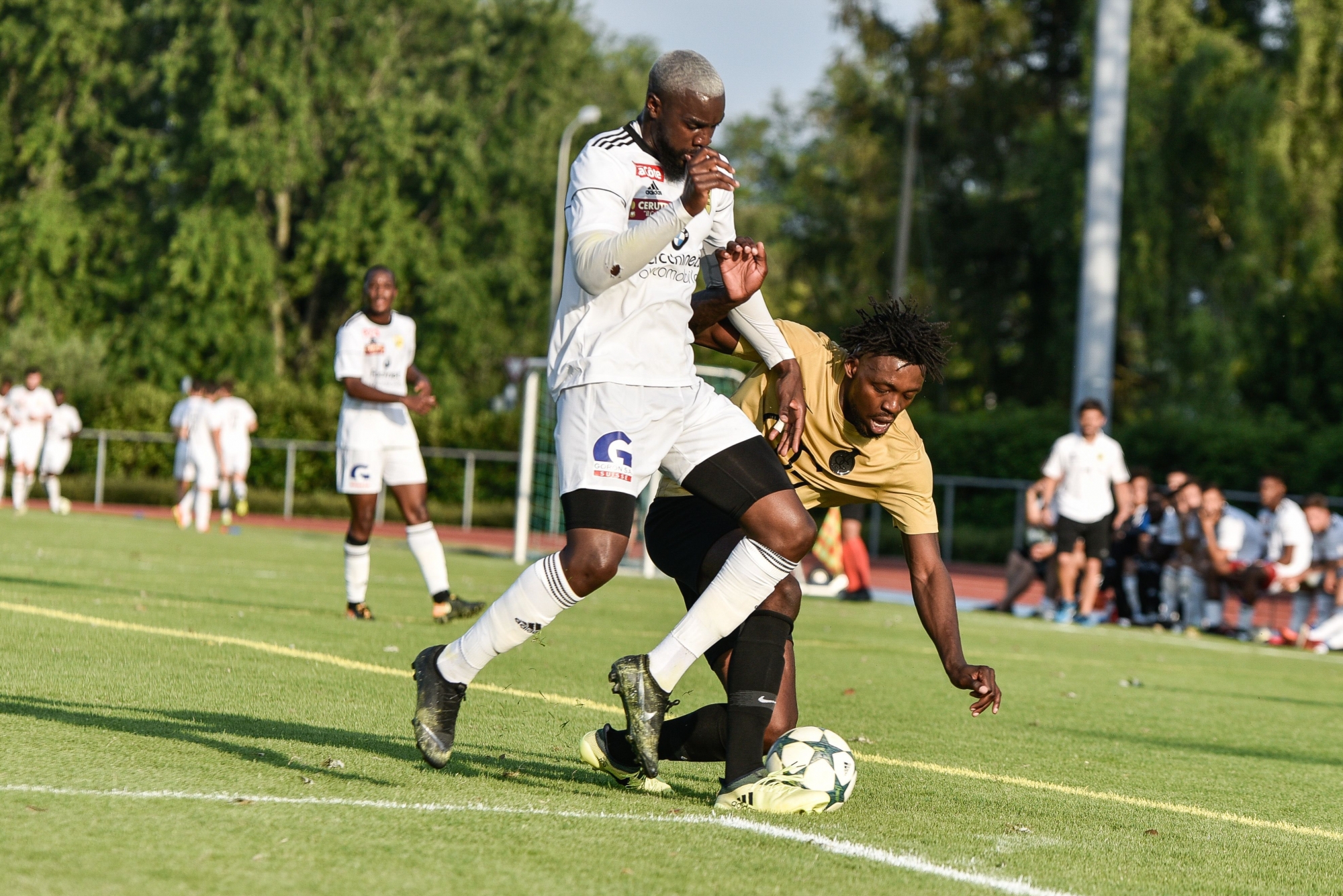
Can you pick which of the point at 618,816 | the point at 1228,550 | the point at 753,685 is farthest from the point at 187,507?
the point at 618,816

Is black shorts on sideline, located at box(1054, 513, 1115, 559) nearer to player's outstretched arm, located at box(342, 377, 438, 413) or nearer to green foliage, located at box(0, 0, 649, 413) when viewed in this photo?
player's outstretched arm, located at box(342, 377, 438, 413)

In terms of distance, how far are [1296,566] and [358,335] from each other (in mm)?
9768

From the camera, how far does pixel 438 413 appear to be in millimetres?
33719

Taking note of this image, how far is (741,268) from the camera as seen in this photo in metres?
4.58

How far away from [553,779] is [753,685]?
2.41 feet

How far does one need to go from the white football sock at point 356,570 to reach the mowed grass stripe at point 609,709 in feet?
5.23

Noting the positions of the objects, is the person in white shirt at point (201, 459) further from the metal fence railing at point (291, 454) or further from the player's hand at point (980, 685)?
the player's hand at point (980, 685)

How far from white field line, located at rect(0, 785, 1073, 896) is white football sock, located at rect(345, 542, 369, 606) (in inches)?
226

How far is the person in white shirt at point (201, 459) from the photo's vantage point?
2233 cm

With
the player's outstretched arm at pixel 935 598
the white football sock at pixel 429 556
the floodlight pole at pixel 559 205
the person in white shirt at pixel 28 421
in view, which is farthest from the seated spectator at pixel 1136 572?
the floodlight pole at pixel 559 205

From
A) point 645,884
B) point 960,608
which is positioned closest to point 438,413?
point 960,608

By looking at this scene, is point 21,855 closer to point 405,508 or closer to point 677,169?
point 677,169

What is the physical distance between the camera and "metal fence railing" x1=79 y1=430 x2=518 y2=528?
30.3 meters

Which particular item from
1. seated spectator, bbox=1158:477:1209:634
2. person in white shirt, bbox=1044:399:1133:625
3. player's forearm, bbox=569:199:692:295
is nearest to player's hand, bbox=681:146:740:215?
player's forearm, bbox=569:199:692:295
